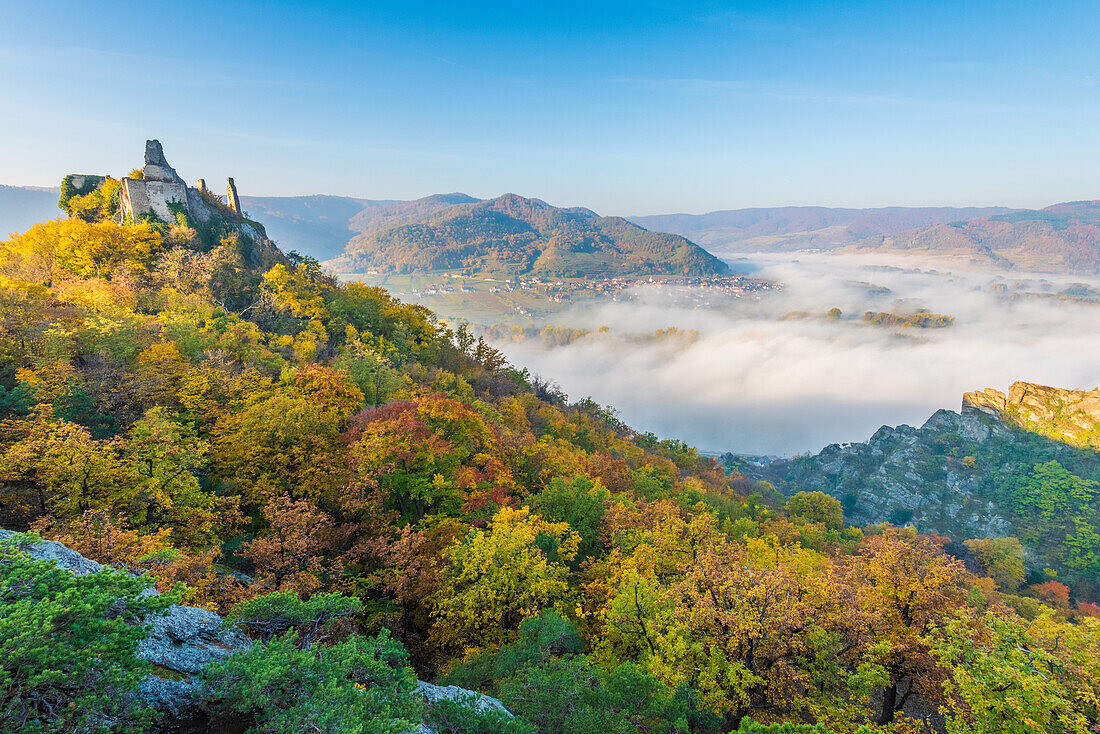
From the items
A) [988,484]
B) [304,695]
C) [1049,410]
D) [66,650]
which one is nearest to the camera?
[66,650]

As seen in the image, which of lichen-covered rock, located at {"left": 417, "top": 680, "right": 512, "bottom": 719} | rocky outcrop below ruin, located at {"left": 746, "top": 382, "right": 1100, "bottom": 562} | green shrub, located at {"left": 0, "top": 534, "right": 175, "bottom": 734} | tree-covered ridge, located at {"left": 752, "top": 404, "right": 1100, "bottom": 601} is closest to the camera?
green shrub, located at {"left": 0, "top": 534, "right": 175, "bottom": 734}

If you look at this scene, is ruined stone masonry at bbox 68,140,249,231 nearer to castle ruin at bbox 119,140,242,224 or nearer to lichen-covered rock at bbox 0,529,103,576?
castle ruin at bbox 119,140,242,224

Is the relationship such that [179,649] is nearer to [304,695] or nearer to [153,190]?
[304,695]

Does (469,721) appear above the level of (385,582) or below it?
above

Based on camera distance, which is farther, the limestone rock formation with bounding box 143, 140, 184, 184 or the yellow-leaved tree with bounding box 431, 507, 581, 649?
the limestone rock formation with bounding box 143, 140, 184, 184

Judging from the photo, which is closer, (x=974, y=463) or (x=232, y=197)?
(x=232, y=197)

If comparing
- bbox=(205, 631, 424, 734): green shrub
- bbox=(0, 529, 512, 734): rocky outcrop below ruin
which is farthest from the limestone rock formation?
bbox=(205, 631, 424, 734): green shrub

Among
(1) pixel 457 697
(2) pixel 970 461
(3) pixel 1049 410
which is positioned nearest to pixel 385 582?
(1) pixel 457 697
